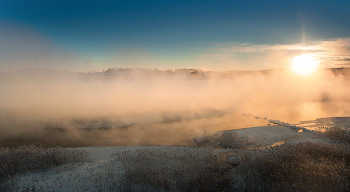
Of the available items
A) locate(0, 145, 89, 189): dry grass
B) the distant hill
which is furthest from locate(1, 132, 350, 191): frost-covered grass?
the distant hill

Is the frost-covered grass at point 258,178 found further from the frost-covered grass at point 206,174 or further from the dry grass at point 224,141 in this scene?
the dry grass at point 224,141

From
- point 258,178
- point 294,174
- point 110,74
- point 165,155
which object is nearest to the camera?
point 294,174

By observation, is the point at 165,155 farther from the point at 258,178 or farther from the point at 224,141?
the point at 224,141

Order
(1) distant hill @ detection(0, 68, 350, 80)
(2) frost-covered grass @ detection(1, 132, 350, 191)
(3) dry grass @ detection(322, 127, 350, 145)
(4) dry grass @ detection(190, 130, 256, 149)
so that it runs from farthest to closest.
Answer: (1) distant hill @ detection(0, 68, 350, 80)
(4) dry grass @ detection(190, 130, 256, 149)
(3) dry grass @ detection(322, 127, 350, 145)
(2) frost-covered grass @ detection(1, 132, 350, 191)

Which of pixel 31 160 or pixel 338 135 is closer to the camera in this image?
pixel 31 160

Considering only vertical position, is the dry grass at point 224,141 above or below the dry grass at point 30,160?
below

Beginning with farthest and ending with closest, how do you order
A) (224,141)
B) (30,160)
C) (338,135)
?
(224,141) → (338,135) → (30,160)

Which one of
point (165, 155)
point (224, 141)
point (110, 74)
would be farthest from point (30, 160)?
point (110, 74)

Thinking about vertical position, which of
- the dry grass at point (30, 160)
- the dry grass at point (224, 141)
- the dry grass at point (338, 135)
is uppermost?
the dry grass at point (30, 160)

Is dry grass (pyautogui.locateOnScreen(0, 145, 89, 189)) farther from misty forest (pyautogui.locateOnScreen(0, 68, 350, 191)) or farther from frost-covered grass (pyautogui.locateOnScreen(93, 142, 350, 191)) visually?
frost-covered grass (pyautogui.locateOnScreen(93, 142, 350, 191))

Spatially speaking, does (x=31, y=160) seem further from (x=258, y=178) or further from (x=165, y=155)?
(x=258, y=178)

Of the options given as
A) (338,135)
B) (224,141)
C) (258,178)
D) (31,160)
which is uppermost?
(31,160)

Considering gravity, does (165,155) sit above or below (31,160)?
below

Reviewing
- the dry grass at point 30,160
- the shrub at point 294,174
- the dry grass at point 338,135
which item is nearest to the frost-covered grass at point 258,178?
the shrub at point 294,174
